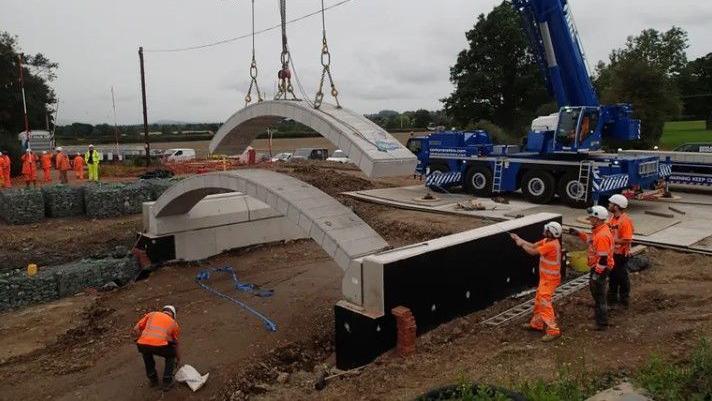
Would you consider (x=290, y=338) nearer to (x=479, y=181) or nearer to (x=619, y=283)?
(x=619, y=283)

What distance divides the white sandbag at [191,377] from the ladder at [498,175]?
12313 mm

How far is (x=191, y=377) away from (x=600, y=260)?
228 inches

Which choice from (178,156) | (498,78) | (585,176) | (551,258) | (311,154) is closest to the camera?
(551,258)

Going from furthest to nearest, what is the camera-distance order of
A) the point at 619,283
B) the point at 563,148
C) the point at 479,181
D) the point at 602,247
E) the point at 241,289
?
the point at 479,181, the point at 563,148, the point at 241,289, the point at 619,283, the point at 602,247

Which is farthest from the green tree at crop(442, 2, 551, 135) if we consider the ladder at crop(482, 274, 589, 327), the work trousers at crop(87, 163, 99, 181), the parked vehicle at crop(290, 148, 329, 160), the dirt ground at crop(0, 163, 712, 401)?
the ladder at crop(482, 274, 589, 327)

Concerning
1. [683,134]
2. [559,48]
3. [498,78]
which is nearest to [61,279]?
[559,48]

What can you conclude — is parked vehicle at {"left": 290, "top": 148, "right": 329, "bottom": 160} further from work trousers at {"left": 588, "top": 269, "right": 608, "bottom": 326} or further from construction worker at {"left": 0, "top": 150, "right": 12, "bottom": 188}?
work trousers at {"left": 588, "top": 269, "right": 608, "bottom": 326}

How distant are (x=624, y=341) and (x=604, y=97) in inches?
1347

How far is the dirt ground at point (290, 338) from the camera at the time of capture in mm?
6332

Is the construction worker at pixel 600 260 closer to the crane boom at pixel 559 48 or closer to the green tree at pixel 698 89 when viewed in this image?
the crane boom at pixel 559 48

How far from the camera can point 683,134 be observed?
2110 inches

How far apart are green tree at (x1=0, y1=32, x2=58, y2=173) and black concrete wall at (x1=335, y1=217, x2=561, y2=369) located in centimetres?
3589

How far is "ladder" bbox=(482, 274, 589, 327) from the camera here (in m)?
8.19

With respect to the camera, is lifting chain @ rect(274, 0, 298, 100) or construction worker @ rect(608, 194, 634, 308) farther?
lifting chain @ rect(274, 0, 298, 100)
